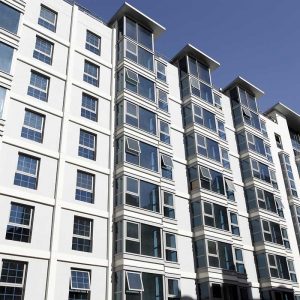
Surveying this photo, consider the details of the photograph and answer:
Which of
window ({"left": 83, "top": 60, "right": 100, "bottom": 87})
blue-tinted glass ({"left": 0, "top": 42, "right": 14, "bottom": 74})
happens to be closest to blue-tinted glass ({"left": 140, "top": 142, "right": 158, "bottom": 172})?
window ({"left": 83, "top": 60, "right": 100, "bottom": 87})

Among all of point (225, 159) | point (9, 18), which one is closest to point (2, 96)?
point (9, 18)

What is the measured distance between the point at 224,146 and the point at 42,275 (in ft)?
65.1

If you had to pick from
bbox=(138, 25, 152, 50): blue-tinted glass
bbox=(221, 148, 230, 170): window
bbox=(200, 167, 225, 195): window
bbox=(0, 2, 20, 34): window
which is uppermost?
bbox=(138, 25, 152, 50): blue-tinted glass

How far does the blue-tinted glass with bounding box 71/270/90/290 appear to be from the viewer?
21375 mm

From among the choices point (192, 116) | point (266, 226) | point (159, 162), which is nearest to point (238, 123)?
point (192, 116)

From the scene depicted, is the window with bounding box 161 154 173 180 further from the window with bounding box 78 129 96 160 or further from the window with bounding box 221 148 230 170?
the window with bounding box 221 148 230 170

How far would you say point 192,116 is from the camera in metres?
32.9

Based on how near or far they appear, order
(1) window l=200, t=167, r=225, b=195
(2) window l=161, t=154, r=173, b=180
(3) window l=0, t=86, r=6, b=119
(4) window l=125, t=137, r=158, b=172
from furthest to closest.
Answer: (1) window l=200, t=167, r=225, b=195 → (2) window l=161, t=154, r=173, b=180 → (4) window l=125, t=137, r=158, b=172 → (3) window l=0, t=86, r=6, b=119

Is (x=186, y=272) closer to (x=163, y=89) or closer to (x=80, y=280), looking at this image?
(x=80, y=280)

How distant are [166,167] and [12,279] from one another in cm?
1342

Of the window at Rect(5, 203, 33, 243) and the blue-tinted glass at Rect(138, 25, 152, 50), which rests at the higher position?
the blue-tinted glass at Rect(138, 25, 152, 50)

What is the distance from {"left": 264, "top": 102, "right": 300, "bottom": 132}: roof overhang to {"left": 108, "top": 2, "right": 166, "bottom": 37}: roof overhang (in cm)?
1758

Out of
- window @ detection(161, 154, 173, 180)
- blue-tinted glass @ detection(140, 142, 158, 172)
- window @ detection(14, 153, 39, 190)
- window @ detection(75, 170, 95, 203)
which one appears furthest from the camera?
window @ detection(161, 154, 173, 180)

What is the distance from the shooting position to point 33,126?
78.5 feet
